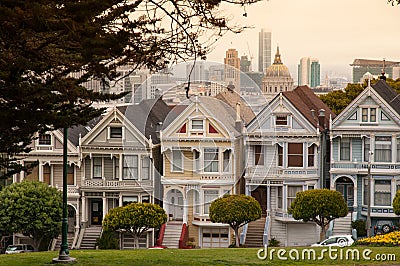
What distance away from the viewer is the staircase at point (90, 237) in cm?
4397

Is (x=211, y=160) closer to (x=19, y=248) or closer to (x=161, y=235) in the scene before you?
(x=161, y=235)

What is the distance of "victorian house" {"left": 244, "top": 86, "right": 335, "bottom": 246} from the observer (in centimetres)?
4438

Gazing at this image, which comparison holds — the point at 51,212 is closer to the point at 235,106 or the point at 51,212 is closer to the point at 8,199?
the point at 8,199

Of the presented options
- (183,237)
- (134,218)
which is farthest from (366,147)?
(134,218)

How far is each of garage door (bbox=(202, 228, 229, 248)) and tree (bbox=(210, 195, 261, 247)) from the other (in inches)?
97.0

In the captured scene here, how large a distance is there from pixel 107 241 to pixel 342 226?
402 inches

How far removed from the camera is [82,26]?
1661cm

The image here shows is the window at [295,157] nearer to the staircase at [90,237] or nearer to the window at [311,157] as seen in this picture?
the window at [311,157]

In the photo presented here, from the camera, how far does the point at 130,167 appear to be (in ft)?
150

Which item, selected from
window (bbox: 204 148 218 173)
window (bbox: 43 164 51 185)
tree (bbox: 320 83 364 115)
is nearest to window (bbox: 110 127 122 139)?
window (bbox: 43 164 51 185)

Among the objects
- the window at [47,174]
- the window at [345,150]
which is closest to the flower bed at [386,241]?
the window at [345,150]

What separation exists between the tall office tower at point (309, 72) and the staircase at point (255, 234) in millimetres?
102389

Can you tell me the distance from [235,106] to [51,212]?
10160mm

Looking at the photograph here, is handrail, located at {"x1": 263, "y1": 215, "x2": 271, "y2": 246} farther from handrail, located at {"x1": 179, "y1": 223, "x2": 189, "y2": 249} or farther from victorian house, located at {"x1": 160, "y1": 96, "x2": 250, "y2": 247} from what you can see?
handrail, located at {"x1": 179, "y1": 223, "x2": 189, "y2": 249}
